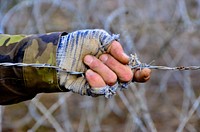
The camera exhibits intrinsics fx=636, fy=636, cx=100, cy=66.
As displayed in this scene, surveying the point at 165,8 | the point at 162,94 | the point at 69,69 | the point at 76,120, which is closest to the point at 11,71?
the point at 69,69

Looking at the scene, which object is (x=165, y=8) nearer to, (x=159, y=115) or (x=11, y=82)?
(x=159, y=115)

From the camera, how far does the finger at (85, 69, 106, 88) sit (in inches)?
55.6

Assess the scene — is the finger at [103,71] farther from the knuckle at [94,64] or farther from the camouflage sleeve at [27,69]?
the camouflage sleeve at [27,69]

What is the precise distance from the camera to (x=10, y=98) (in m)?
1.64

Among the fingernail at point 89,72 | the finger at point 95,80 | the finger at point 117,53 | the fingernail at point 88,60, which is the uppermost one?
the finger at point 117,53

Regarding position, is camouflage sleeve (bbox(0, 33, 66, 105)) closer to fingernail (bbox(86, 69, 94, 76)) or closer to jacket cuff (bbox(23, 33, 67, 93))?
jacket cuff (bbox(23, 33, 67, 93))

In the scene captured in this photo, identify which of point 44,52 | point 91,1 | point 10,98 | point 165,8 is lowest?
→ point 10,98

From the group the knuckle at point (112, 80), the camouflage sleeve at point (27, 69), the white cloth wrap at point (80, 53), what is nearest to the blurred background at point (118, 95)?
the camouflage sleeve at point (27, 69)

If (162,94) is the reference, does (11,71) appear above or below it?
below

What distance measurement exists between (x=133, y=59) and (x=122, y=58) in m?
0.05

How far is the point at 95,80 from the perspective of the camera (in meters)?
1.41

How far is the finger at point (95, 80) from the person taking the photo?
141 centimetres

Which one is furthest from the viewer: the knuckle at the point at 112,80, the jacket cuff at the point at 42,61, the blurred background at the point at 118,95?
the blurred background at the point at 118,95

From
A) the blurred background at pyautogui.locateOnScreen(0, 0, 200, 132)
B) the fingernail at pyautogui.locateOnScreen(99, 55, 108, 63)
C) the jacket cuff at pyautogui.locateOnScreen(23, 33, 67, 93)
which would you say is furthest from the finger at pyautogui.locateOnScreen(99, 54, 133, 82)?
the blurred background at pyautogui.locateOnScreen(0, 0, 200, 132)
